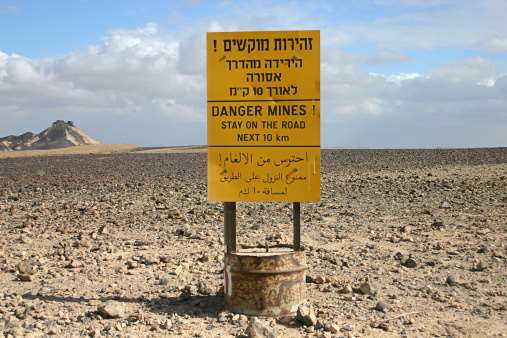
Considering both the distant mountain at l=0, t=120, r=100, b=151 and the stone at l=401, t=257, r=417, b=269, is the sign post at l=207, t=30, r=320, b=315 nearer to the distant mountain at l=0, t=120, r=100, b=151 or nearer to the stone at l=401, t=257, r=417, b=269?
the stone at l=401, t=257, r=417, b=269

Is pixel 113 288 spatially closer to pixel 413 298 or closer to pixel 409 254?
pixel 413 298

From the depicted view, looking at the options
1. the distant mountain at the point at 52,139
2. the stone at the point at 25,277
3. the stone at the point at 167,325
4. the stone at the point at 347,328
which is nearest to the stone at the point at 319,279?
the stone at the point at 347,328

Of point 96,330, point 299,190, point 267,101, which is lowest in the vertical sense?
point 96,330

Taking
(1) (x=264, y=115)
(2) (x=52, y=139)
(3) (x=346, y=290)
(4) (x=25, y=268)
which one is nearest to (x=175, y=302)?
(3) (x=346, y=290)

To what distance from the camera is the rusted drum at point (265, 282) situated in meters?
5.97

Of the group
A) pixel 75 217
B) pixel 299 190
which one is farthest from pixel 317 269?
pixel 75 217

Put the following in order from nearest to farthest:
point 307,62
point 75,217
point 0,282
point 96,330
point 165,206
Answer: point 96,330 → point 307,62 → point 0,282 → point 75,217 → point 165,206

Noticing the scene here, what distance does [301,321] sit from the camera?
19.2ft

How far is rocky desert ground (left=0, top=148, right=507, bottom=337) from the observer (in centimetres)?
591

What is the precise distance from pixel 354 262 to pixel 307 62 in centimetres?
304

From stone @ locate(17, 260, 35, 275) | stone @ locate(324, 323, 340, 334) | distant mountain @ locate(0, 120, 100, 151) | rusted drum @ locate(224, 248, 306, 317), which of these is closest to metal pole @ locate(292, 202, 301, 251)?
rusted drum @ locate(224, 248, 306, 317)

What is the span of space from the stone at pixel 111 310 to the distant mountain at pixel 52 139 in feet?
309

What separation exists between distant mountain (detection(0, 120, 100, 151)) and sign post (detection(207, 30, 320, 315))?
9443cm

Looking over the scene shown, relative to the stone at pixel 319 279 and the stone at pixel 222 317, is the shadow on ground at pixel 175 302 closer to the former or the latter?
the stone at pixel 222 317
